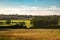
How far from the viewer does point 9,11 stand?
4.18 ft

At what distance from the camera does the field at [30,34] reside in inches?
48.0

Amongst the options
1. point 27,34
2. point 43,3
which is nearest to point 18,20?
point 27,34

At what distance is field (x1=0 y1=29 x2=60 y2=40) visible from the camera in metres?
1.22

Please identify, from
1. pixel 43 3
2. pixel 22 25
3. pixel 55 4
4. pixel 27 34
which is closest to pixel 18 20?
pixel 22 25

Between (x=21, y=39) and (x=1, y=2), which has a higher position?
(x=1, y=2)

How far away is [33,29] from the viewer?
1243mm

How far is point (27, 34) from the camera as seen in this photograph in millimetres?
1217

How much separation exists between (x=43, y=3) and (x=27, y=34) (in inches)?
14.0

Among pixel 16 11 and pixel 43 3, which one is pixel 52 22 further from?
pixel 16 11

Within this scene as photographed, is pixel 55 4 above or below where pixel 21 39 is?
above

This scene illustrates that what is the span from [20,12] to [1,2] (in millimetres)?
224

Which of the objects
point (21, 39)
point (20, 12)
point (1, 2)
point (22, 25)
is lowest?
point (21, 39)

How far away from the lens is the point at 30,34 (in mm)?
1218

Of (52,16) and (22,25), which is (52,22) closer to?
(52,16)
